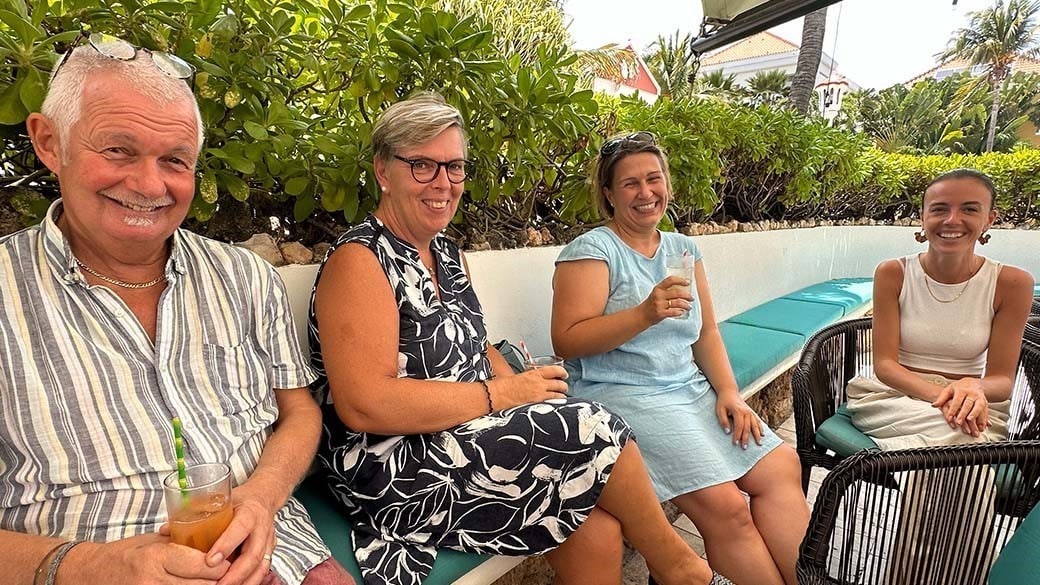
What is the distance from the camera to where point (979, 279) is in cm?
205

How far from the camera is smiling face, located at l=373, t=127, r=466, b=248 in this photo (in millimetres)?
1591

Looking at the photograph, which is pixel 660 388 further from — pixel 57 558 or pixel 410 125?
pixel 57 558

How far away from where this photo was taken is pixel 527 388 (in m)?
1.56

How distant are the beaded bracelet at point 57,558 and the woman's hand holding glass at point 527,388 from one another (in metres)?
0.89

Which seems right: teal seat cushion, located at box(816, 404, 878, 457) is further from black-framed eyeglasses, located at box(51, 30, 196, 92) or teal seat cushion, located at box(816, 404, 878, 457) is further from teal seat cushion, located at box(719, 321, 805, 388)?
black-framed eyeglasses, located at box(51, 30, 196, 92)

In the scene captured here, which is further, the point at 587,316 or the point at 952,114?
the point at 952,114

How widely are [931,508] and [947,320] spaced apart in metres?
0.95

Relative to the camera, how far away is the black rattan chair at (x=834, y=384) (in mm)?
2074

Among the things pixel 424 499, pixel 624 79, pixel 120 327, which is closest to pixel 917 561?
pixel 424 499

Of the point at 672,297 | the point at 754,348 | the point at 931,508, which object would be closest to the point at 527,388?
the point at 672,297

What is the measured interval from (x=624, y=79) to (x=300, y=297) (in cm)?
1793

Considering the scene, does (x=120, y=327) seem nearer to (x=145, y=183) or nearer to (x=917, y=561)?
(x=145, y=183)

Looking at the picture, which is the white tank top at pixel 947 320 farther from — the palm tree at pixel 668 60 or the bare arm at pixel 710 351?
the palm tree at pixel 668 60

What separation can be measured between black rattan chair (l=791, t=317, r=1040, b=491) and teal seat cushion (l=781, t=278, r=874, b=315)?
2.07 meters
